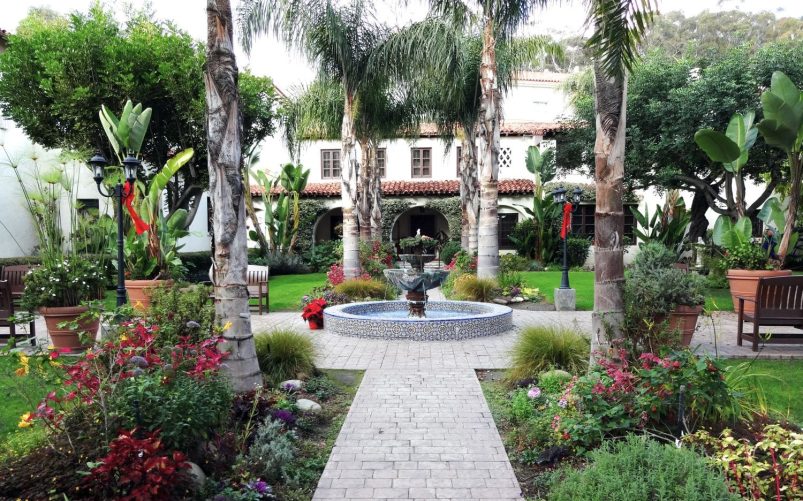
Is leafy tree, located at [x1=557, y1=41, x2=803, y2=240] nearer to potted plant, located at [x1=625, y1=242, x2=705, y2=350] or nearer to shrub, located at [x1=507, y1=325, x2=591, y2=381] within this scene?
potted plant, located at [x1=625, y1=242, x2=705, y2=350]

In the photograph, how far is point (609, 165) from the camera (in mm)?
4859

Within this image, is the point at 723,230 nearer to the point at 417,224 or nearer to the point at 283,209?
the point at 283,209

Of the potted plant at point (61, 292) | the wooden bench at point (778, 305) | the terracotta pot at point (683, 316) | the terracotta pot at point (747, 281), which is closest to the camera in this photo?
the terracotta pot at point (683, 316)

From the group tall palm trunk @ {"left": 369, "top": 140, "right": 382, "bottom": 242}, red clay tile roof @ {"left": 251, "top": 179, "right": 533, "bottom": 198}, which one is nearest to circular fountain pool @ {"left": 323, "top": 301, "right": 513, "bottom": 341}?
tall palm trunk @ {"left": 369, "top": 140, "right": 382, "bottom": 242}

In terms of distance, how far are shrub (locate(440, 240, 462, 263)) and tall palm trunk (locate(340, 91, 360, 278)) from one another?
10.6 meters

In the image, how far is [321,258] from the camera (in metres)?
23.9

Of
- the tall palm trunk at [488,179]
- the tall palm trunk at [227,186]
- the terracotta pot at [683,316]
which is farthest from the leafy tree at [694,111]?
the tall palm trunk at [227,186]

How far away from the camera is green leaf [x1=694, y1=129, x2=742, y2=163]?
9.75m

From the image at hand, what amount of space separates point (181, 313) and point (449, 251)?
19.0 m

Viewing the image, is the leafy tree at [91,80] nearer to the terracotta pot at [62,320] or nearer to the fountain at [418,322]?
the terracotta pot at [62,320]

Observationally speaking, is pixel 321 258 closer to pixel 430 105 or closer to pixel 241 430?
pixel 430 105

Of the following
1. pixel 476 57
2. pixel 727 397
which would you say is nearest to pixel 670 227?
pixel 476 57

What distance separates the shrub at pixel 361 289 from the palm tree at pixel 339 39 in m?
0.83

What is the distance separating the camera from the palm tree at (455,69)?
13.2m
